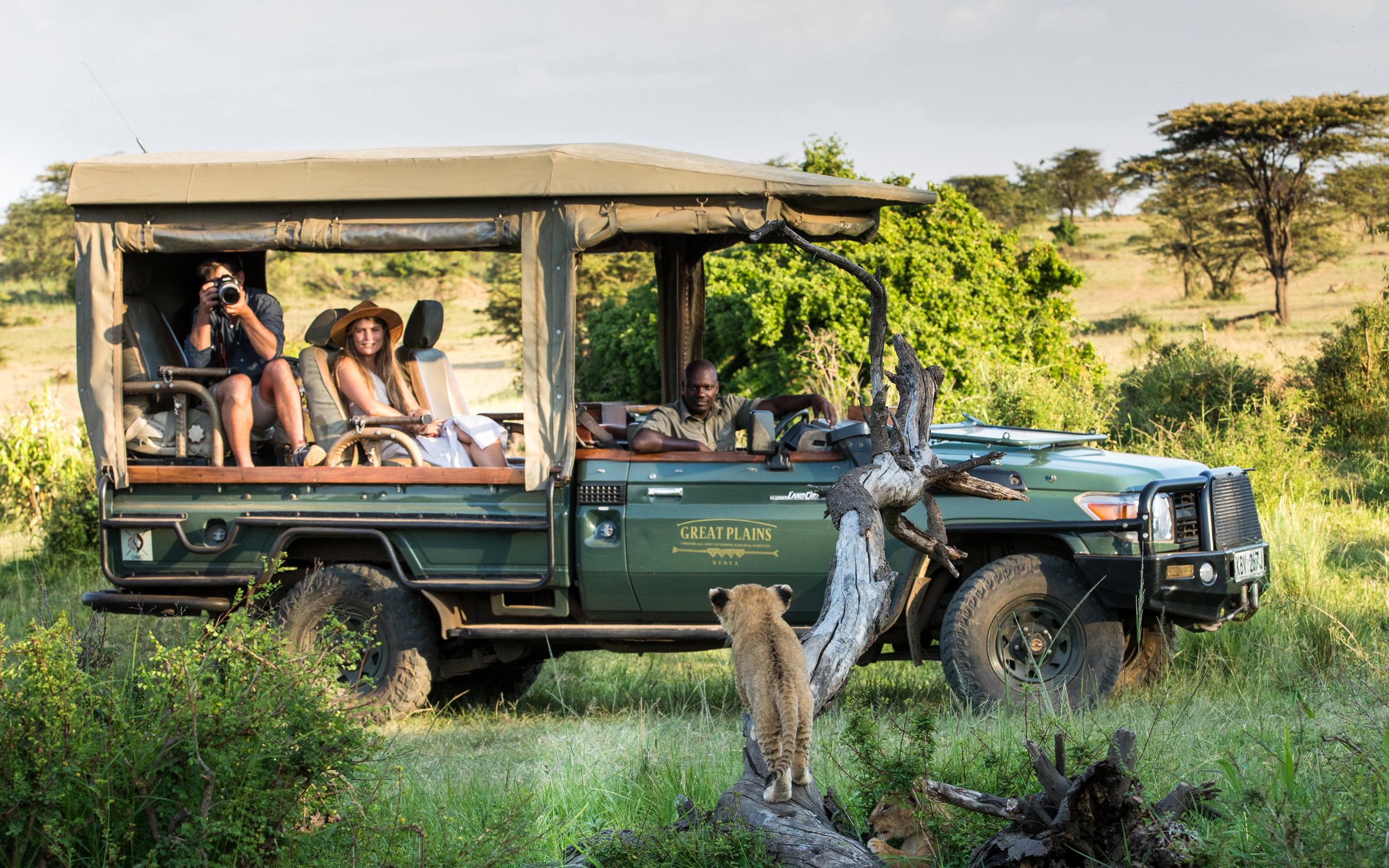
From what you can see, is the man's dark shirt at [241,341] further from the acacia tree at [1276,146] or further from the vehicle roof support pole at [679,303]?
the acacia tree at [1276,146]

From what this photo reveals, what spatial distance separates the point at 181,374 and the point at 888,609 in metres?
3.81

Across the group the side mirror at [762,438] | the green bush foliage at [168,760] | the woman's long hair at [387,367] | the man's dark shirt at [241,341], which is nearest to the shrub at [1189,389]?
the side mirror at [762,438]

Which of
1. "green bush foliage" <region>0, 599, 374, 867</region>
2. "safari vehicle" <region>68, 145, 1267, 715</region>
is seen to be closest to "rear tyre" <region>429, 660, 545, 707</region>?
"safari vehicle" <region>68, 145, 1267, 715</region>

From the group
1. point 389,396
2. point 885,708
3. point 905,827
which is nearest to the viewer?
point 905,827

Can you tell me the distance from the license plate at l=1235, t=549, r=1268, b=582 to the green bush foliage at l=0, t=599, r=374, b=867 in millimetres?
3836

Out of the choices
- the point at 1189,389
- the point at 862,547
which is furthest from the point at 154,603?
the point at 1189,389

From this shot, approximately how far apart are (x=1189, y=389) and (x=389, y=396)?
376 inches

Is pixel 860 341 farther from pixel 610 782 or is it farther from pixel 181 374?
pixel 610 782

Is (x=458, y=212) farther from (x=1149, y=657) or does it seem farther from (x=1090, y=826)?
(x=1149, y=657)

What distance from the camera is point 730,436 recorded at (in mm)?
6410

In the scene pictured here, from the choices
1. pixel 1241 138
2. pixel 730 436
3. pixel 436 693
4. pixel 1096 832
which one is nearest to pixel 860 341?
pixel 730 436

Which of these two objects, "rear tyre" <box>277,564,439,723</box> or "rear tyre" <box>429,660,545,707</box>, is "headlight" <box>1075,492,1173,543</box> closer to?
"rear tyre" <box>277,564,439,723</box>

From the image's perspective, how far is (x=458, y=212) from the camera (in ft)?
17.8

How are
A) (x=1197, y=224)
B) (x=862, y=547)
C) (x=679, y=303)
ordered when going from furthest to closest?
(x=1197, y=224) < (x=679, y=303) < (x=862, y=547)
